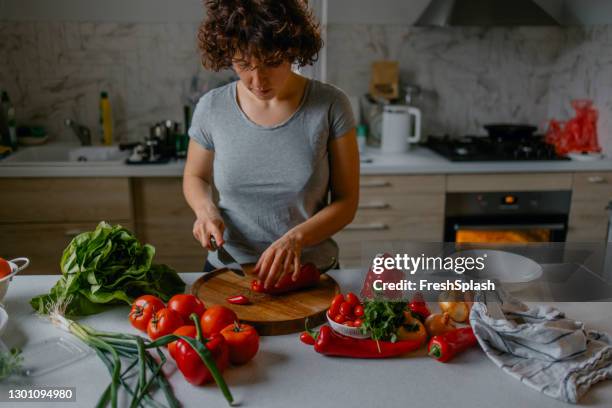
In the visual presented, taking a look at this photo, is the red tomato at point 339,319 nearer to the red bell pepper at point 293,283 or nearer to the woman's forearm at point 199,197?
the red bell pepper at point 293,283

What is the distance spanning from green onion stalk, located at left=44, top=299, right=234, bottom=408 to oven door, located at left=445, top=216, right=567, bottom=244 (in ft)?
6.26

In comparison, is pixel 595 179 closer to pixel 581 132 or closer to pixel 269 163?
pixel 581 132

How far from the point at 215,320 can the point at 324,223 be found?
0.45 m

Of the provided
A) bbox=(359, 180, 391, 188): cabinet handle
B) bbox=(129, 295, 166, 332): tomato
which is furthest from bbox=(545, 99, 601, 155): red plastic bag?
bbox=(129, 295, 166, 332): tomato

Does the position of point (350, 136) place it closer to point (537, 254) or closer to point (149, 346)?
point (537, 254)

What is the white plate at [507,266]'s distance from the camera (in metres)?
1.37

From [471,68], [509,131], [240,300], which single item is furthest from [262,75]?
[471,68]

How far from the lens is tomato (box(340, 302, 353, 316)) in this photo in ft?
3.87

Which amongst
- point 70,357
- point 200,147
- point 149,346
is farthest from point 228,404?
point 200,147

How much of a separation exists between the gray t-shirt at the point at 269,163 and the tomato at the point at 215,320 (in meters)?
0.45

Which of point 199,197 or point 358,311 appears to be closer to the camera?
point 358,311

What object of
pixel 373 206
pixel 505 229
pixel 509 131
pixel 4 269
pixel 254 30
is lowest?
pixel 505 229

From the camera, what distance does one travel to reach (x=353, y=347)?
112 centimetres

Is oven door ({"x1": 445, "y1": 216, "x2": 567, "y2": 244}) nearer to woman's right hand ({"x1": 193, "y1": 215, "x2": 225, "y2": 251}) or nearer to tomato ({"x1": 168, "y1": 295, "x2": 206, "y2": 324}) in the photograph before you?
woman's right hand ({"x1": 193, "y1": 215, "x2": 225, "y2": 251})
